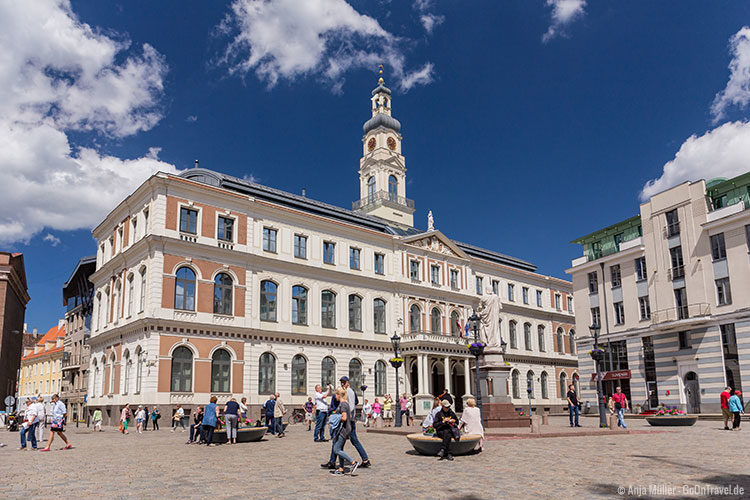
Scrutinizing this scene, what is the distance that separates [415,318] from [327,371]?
1016 cm

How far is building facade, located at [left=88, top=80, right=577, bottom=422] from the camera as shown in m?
36.9

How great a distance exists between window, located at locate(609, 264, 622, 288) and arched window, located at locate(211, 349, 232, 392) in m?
29.0

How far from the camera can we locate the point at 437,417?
48.2 ft

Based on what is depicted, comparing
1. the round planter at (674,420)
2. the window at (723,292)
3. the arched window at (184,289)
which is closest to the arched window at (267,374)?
the arched window at (184,289)

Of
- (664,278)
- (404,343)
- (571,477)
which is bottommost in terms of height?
(571,477)

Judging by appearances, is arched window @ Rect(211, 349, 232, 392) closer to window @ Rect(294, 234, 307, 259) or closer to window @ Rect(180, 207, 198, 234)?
window @ Rect(180, 207, 198, 234)

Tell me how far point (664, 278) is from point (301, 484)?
37.2 metres

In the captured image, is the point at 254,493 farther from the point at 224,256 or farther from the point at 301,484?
the point at 224,256

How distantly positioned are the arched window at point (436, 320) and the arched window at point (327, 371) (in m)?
11.0

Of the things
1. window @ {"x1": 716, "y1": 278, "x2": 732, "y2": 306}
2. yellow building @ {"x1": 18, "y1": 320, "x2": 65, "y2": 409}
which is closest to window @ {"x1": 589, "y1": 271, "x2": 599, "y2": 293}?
window @ {"x1": 716, "y1": 278, "x2": 732, "y2": 306}

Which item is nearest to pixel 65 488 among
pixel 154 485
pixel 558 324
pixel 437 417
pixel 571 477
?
pixel 154 485

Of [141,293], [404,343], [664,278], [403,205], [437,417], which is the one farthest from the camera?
[403,205]

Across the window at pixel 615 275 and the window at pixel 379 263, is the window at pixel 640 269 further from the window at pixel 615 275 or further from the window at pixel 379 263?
the window at pixel 379 263

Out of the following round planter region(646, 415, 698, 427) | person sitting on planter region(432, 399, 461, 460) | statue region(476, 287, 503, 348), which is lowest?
round planter region(646, 415, 698, 427)
